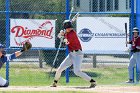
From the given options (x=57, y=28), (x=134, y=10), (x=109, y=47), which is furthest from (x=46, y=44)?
(x=134, y=10)

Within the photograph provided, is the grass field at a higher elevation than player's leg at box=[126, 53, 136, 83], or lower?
lower

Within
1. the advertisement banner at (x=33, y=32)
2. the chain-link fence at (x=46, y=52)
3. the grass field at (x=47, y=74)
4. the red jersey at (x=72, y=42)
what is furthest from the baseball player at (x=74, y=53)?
the advertisement banner at (x=33, y=32)

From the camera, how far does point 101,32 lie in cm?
1852

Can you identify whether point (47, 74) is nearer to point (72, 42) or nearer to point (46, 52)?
point (46, 52)

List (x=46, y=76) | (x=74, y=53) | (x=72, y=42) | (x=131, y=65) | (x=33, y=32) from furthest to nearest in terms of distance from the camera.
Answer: (x=46, y=76)
(x=33, y=32)
(x=131, y=65)
(x=72, y=42)
(x=74, y=53)

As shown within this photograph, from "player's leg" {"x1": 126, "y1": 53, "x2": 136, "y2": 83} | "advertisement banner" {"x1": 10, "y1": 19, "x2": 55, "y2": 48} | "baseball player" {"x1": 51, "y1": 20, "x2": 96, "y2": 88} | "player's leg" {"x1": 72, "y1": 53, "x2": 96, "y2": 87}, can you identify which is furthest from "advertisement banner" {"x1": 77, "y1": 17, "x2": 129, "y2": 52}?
"player's leg" {"x1": 72, "y1": 53, "x2": 96, "y2": 87}

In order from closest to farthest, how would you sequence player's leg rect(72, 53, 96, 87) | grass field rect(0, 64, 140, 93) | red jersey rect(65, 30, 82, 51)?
player's leg rect(72, 53, 96, 87)
red jersey rect(65, 30, 82, 51)
grass field rect(0, 64, 140, 93)

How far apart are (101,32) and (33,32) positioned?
246 cm

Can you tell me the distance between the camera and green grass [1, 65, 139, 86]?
1859 cm

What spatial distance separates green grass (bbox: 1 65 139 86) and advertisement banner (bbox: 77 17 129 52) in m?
1.29

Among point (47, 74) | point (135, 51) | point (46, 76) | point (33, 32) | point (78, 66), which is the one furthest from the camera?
point (47, 74)

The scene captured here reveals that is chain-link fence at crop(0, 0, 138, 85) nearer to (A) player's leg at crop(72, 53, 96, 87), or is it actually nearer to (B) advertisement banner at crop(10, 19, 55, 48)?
(B) advertisement banner at crop(10, 19, 55, 48)

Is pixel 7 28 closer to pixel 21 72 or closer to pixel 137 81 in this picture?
pixel 21 72

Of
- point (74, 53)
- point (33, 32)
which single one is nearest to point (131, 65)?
point (74, 53)
